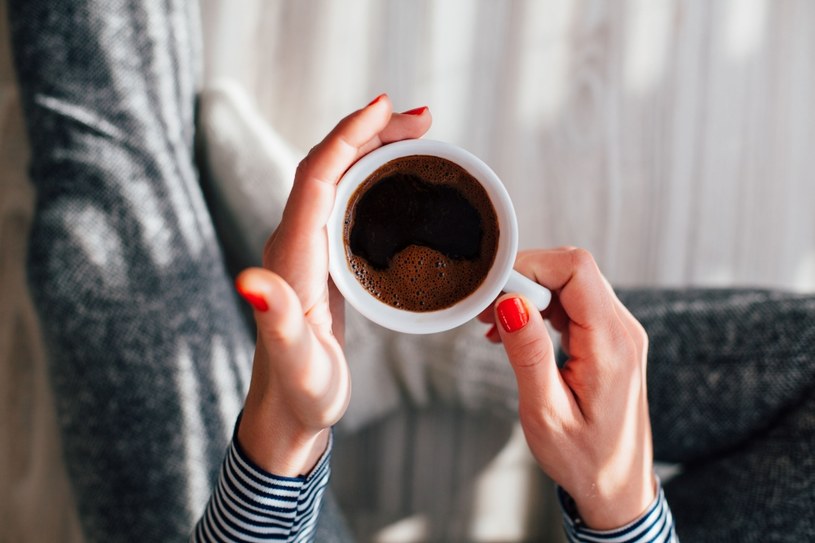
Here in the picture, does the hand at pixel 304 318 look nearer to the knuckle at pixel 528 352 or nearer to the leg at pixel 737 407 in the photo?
the knuckle at pixel 528 352

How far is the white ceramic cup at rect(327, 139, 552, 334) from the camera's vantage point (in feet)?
Answer: 1.92

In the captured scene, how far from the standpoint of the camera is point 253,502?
24.2 inches

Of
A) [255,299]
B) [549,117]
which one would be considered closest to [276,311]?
[255,299]

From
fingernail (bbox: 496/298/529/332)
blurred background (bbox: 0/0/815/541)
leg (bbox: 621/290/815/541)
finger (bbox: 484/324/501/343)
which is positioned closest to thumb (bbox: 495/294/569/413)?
fingernail (bbox: 496/298/529/332)

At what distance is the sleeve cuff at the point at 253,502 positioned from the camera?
614 millimetres

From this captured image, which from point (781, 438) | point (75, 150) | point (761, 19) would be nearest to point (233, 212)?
point (75, 150)

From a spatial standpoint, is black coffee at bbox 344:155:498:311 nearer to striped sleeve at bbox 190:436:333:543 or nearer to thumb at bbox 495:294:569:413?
thumb at bbox 495:294:569:413

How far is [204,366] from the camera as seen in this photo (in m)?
0.90

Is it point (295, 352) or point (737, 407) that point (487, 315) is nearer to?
point (295, 352)

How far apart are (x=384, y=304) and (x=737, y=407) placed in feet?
1.87

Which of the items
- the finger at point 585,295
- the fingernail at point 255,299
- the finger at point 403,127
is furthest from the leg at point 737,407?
the fingernail at point 255,299

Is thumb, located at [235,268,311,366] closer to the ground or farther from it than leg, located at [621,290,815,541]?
farther from it

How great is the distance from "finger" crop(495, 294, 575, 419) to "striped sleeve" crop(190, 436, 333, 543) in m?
0.22

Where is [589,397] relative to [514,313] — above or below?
below
